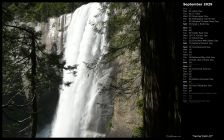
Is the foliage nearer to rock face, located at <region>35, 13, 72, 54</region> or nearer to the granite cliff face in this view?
the granite cliff face

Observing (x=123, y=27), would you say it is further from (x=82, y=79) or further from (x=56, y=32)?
(x=56, y=32)

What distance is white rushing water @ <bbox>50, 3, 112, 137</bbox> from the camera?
22.1 meters

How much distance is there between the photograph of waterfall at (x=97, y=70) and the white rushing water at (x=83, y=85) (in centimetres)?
6

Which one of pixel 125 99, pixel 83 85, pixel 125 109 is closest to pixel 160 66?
pixel 125 99

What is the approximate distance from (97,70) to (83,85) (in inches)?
99.3

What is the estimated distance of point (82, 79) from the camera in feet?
81.9

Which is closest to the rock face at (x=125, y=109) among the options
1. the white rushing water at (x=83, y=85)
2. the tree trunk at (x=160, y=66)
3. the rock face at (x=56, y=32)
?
the white rushing water at (x=83, y=85)

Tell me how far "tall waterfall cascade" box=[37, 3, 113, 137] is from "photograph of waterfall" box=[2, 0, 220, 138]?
0.06 meters

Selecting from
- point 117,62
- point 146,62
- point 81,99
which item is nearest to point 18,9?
point 146,62

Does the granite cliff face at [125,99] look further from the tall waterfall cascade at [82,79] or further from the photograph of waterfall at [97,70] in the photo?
the tall waterfall cascade at [82,79]

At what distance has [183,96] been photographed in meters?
3.20

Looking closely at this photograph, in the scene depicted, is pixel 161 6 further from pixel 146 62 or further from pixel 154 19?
pixel 146 62

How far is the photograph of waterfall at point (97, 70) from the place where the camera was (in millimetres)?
3250

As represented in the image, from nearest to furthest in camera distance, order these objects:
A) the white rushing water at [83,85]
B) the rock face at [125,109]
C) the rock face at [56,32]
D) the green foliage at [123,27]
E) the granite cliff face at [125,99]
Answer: the green foliage at [123,27] → the granite cliff face at [125,99] → the rock face at [125,109] → the white rushing water at [83,85] → the rock face at [56,32]
